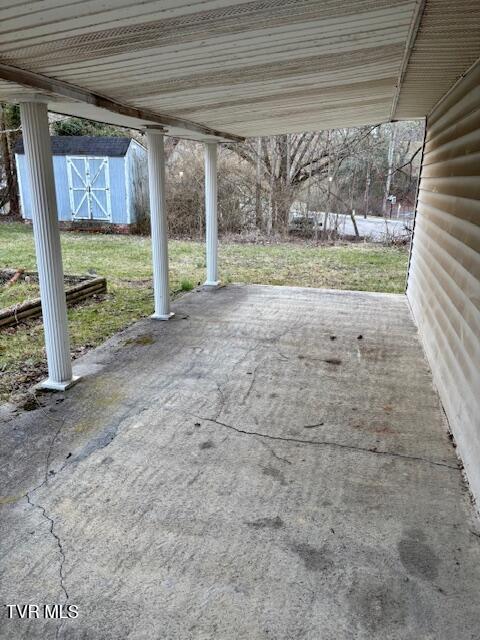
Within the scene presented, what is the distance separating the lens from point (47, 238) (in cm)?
353

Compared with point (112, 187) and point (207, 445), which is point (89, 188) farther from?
point (207, 445)

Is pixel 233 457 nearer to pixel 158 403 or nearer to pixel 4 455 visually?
pixel 158 403

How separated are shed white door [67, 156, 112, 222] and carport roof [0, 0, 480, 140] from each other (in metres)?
9.50

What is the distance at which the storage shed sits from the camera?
44.1ft

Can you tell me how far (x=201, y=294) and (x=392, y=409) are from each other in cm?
402

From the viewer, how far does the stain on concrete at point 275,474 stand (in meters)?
2.70

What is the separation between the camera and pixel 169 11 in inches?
80.2

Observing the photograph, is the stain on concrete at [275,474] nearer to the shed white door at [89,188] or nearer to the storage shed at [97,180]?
the storage shed at [97,180]

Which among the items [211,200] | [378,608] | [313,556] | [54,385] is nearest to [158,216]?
[211,200]

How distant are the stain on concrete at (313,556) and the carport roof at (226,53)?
2389mm

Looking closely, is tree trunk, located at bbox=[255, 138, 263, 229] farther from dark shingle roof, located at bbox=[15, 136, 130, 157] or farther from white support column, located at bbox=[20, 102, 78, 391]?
white support column, located at bbox=[20, 102, 78, 391]

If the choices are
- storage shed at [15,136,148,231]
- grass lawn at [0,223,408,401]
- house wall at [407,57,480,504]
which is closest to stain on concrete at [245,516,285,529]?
house wall at [407,57,480,504]

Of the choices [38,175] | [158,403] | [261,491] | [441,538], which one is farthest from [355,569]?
[38,175]

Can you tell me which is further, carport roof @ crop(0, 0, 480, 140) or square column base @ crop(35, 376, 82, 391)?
square column base @ crop(35, 376, 82, 391)
